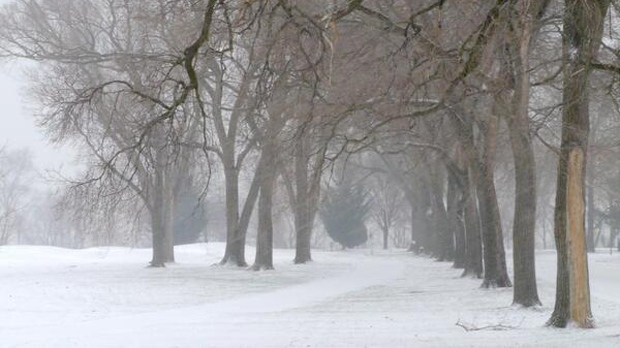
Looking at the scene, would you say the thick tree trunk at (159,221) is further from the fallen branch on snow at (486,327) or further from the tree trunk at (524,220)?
the fallen branch on snow at (486,327)

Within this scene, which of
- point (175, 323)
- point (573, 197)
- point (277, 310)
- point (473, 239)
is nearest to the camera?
point (573, 197)

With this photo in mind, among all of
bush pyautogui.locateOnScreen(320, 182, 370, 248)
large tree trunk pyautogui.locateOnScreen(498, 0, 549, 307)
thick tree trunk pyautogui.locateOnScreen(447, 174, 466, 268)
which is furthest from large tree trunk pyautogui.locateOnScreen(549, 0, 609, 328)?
bush pyautogui.locateOnScreen(320, 182, 370, 248)

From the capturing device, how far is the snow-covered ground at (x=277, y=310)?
42.5ft

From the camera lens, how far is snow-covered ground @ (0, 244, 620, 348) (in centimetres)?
1297

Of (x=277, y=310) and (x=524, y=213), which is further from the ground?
(x=524, y=213)

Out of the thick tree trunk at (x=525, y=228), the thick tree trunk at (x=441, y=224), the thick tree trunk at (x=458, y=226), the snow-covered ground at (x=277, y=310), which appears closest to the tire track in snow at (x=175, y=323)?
the snow-covered ground at (x=277, y=310)

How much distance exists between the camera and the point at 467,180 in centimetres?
2639

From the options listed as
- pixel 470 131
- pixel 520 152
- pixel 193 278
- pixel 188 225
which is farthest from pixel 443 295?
pixel 188 225

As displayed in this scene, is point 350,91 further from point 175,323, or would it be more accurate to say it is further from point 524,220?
point 175,323

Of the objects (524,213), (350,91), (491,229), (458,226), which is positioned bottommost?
(491,229)

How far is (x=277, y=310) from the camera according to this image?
744 inches

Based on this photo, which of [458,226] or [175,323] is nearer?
[175,323]

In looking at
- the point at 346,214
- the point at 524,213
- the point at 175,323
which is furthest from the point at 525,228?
the point at 346,214

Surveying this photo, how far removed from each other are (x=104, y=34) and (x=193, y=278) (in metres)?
11.9
